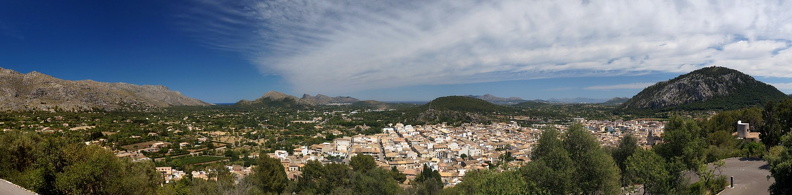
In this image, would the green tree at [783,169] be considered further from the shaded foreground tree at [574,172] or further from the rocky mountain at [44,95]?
the rocky mountain at [44,95]

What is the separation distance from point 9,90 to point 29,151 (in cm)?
7968

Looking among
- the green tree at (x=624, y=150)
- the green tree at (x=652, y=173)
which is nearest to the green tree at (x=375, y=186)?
the green tree at (x=652, y=173)

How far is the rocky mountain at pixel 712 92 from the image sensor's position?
9026 centimetres

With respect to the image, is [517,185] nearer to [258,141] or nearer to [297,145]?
[297,145]

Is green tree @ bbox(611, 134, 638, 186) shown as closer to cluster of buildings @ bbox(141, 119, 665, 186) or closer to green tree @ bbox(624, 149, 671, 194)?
green tree @ bbox(624, 149, 671, 194)

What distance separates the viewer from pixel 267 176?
23.6 m

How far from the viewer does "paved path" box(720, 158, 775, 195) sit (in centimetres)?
1366

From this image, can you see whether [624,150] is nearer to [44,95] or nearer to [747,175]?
[747,175]

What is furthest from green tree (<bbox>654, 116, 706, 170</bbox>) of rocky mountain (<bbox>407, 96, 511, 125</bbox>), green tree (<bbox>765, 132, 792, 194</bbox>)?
rocky mountain (<bbox>407, 96, 511, 125</bbox>)

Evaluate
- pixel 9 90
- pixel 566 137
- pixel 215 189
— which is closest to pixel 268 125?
pixel 9 90

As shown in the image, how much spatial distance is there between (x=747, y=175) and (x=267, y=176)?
27.1 m

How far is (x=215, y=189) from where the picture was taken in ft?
58.3

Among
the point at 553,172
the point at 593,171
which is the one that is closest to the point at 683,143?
the point at 593,171

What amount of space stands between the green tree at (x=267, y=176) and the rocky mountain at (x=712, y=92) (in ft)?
367
